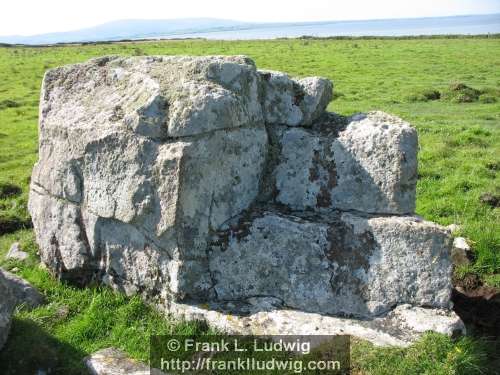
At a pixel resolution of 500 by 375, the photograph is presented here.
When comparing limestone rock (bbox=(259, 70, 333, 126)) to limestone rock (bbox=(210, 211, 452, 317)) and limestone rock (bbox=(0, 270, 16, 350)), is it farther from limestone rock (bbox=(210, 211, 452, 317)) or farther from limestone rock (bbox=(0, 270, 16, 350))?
limestone rock (bbox=(0, 270, 16, 350))

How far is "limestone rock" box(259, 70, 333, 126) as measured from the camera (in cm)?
795

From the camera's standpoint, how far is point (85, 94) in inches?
324

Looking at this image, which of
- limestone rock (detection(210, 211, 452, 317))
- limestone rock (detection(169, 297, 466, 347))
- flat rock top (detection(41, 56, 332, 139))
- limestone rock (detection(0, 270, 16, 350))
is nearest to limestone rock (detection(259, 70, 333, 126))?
flat rock top (detection(41, 56, 332, 139))

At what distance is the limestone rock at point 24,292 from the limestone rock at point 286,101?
4.33 metres

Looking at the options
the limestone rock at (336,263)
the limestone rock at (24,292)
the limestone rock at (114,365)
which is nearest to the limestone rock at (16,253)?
the limestone rock at (24,292)

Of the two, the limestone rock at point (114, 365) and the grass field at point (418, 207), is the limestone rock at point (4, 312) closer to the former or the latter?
the grass field at point (418, 207)

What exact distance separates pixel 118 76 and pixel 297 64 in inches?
1480

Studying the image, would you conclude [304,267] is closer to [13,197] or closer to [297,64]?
[13,197]

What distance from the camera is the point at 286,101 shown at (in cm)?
796

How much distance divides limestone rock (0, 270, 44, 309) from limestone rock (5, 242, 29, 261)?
134 centimetres

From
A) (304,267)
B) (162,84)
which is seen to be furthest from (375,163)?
(162,84)

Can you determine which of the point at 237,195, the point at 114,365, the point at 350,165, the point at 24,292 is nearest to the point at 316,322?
the point at 237,195

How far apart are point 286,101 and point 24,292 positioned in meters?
4.83

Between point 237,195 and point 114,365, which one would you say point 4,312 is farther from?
point 237,195
